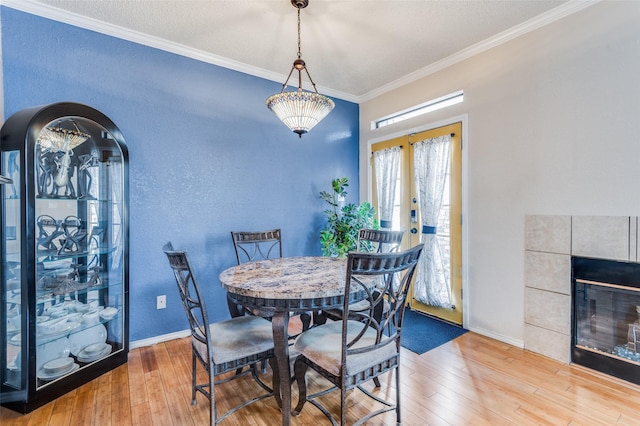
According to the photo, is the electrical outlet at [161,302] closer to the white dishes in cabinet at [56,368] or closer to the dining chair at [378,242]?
the white dishes in cabinet at [56,368]

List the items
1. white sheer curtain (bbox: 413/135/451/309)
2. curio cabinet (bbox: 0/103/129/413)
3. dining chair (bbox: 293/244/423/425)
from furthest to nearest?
white sheer curtain (bbox: 413/135/451/309)
curio cabinet (bbox: 0/103/129/413)
dining chair (bbox: 293/244/423/425)

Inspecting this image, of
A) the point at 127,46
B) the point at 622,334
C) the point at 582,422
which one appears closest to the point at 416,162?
the point at 622,334

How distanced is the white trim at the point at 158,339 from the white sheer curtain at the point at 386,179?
8.39 ft

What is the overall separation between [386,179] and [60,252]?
10.8 ft

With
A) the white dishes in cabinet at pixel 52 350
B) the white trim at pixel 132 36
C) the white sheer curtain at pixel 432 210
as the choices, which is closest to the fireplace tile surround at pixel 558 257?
the white sheer curtain at pixel 432 210

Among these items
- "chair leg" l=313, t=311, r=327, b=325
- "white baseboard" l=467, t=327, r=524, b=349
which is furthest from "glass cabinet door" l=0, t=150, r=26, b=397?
"white baseboard" l=467, t=327, r=524, b=349

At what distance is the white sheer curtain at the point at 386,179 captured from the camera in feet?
12.2

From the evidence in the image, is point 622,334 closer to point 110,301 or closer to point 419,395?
point 419,395

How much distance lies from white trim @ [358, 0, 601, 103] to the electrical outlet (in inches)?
136

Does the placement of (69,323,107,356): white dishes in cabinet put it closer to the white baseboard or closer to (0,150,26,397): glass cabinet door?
(0,150,26,397): glass cabinet door

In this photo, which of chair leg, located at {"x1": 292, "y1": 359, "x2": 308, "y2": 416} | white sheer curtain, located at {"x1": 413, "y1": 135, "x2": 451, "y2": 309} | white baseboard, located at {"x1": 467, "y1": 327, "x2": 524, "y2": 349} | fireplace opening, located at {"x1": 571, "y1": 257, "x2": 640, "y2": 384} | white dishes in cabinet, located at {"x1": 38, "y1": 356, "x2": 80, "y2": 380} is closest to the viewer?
chair leg, located at {"x1": 292, "y1": 359, "x2": 308, "y2": 416}

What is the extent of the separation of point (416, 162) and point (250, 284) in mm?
2521

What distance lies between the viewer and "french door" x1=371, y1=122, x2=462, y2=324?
3051mm

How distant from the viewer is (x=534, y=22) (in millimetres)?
2445
